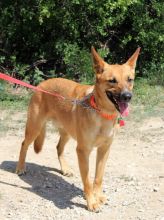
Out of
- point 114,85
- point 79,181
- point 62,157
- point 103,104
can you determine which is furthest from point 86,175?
point 62,157

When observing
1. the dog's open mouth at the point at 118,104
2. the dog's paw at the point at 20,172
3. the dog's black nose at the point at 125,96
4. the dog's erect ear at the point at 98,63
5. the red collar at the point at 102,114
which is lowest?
the dog's paw at the point at 20,172

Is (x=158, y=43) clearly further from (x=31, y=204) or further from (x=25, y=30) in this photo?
(x=31, y=204)

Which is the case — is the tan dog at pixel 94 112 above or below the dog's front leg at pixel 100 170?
above

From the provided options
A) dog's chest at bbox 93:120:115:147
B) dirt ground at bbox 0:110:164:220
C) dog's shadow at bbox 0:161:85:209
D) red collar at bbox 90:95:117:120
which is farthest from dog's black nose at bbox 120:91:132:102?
dog's shadow at bbox 0:161:85:209

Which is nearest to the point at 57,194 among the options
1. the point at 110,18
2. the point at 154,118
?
the point at 154,118

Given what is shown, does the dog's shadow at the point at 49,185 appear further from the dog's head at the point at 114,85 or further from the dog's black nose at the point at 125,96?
the dog's black nose at the point at 125,96

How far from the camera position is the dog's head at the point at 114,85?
16.9ft

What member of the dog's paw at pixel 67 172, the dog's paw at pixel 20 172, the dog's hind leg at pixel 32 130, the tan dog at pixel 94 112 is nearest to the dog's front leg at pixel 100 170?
the tan dog at pixel 94 112

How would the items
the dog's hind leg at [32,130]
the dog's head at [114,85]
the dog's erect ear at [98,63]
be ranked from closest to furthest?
the dog's head at [114,85]
the dog's erect ear at [98,63]
the dog's hind leg at [32,130]

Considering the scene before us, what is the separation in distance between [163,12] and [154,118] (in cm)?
348

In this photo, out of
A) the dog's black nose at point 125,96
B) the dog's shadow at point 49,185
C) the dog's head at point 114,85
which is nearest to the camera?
the dog's black nose at point 125,96

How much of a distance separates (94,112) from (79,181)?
4.51 feet

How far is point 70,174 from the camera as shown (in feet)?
22.0

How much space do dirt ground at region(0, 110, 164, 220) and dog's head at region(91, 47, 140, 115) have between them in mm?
1151
